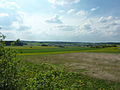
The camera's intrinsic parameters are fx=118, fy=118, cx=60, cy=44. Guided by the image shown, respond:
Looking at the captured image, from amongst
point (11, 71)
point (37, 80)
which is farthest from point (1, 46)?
point (37, 80)

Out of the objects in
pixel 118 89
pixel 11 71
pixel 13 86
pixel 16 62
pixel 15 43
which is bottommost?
pixel 118 89

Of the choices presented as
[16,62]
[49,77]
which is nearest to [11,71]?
[16,62]

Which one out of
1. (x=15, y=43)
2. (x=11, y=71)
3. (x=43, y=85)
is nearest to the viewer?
(x=43, y=85)

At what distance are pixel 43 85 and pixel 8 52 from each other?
237 cm

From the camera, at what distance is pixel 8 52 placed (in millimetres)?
5742

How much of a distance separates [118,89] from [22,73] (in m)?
9.19

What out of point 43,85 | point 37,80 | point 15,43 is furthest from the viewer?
point 15,43

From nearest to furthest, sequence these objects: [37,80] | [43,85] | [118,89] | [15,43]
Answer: [43,85] → [37,80] → [15,43] → [118,89]

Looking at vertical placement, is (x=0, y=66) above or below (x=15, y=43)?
below

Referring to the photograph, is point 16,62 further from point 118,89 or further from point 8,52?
point 118,89

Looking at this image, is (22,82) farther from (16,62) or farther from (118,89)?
(118,89)

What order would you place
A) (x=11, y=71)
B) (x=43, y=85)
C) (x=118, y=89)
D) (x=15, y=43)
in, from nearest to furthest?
(x=43, y=85) < (x=11, y=71) < (x=15, y=43) < (x=118, y=89)

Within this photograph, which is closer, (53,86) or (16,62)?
(53,86)

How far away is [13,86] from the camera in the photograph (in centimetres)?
596
